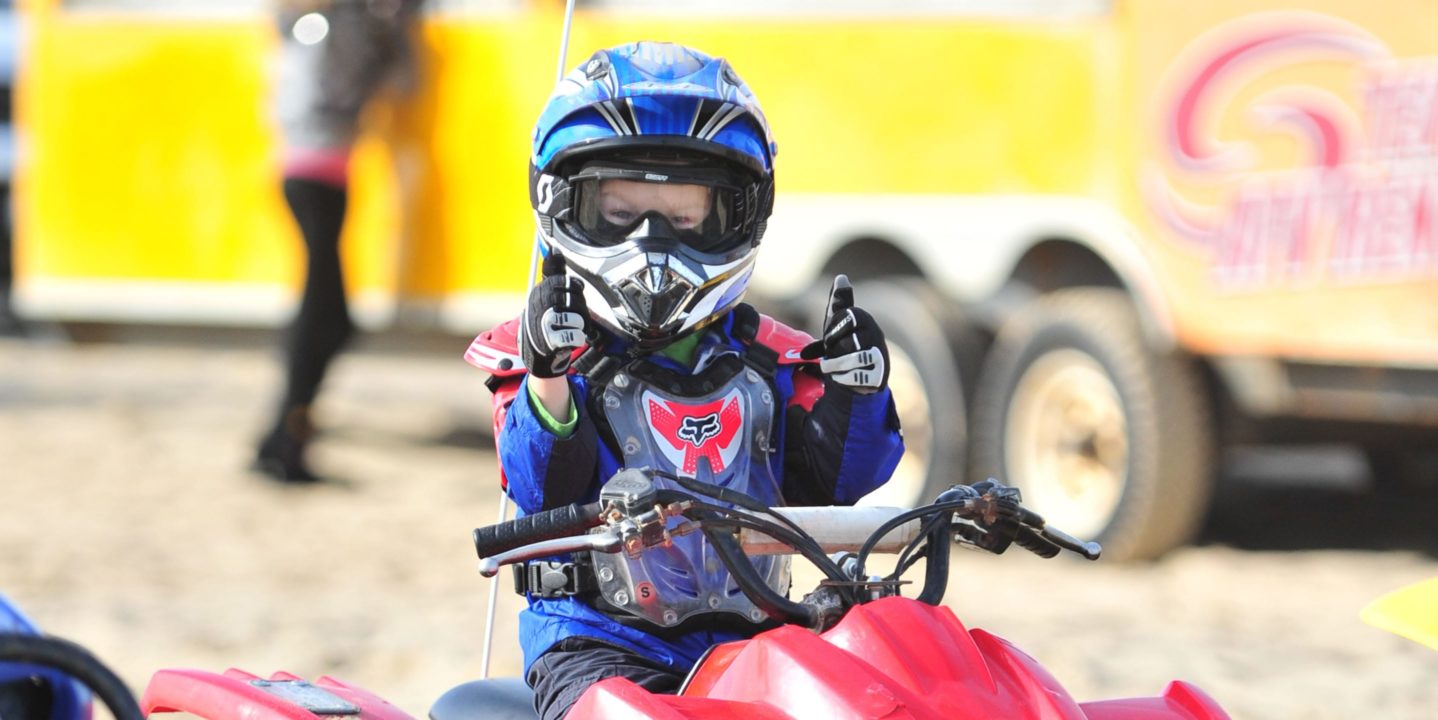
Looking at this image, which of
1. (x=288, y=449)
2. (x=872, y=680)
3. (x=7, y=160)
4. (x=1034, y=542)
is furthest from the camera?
(x=7, y=160)

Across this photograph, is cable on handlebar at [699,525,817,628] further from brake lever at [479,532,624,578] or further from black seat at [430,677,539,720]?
black seat at [430,677,539,720]

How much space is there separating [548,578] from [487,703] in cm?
26

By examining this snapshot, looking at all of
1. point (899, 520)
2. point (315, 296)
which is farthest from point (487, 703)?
point (315, 296)

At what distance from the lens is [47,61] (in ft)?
35.6

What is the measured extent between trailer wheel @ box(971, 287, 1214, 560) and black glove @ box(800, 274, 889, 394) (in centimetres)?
457

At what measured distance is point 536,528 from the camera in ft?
9.52

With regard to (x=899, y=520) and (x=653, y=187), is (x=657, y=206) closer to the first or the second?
(x=653, y=187)

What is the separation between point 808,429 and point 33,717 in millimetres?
1389

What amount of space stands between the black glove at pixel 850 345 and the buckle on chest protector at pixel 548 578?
1.75 feet

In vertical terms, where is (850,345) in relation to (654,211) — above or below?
below

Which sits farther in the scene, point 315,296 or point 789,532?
point 315,296

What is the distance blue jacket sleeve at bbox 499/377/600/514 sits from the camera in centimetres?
345

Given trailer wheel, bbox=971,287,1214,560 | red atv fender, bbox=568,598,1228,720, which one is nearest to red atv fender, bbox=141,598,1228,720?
red atv fender, bbox=568,598,1228,720

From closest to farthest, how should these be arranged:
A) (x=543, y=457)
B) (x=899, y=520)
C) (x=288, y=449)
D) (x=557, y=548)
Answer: (x=557, y=548), (x=899, y=520), (x=543, y=457), (x=288, y=449)
